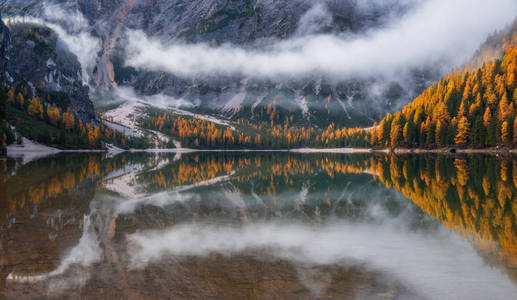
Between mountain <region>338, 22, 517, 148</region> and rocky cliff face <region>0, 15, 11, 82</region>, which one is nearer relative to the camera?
mountain <region>338, 22, 517, 148</region>

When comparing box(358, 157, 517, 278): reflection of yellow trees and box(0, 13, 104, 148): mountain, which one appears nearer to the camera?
box(358, 157, 517, 278): reflection of yellow trees

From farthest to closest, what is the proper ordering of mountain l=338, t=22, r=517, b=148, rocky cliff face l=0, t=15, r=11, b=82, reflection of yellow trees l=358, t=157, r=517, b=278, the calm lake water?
rocky cliff face l=0, t=15, r=11, b=82 → mountain l=338, t=22, r=517, b=148 → reflection of yellow trees l=358, t=157, r=517, b=278 → the calm lake water

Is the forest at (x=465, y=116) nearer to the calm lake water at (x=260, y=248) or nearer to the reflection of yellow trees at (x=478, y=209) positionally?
the reflection of yellow trees at (x=478, y=209)

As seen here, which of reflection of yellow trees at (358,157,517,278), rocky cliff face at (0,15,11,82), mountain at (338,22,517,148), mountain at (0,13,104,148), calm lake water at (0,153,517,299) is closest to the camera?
calm lake water at (0,153,517,299)

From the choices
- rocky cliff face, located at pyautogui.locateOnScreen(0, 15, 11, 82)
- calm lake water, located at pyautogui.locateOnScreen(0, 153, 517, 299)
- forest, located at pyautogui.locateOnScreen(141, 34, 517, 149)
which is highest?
rocky cliff face, located at pyautogui.locateOnScreen(0, 15, 11, 82)

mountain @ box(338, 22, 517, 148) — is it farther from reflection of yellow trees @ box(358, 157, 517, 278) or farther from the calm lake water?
the calm lake water

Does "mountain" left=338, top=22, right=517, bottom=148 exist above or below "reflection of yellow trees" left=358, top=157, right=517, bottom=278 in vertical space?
above

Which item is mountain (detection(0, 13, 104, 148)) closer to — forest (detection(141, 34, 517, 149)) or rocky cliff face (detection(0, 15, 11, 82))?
rocky cliff face (detection(0, 15, 11, 82))

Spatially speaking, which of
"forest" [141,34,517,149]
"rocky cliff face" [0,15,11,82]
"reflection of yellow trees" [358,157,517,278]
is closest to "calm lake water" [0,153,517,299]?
"reflection of yellow trees" [358,157,517,278]

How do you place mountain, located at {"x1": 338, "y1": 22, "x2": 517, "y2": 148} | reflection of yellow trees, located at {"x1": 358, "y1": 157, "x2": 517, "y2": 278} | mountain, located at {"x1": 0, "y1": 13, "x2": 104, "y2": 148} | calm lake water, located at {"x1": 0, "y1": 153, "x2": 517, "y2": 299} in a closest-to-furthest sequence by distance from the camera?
calm lake water, located at {"x1": 0, "y1": 153, "x2": 517, "y2": 299}
reflection of yellow trees, located at {"x1": 358, "y1": 157, "x2": 517, "y2": 278}
mountain, located at {"x1": 338, "y1": 22, "x2": 517, "y2": 148}
mountain, located at {"x1": 0, "y1": 13, "x2": 104, "y2": 148}

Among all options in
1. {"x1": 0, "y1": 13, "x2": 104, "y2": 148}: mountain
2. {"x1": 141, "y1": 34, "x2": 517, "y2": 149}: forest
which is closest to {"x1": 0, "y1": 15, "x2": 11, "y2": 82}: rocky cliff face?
{"x1": 0, "y1": 13, "x2": 104, "y2": 148}: mountain

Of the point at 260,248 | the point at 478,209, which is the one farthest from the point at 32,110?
the point at 478,209

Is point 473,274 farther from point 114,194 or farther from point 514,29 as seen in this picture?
point 514,29

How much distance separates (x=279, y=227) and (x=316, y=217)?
101 inches
